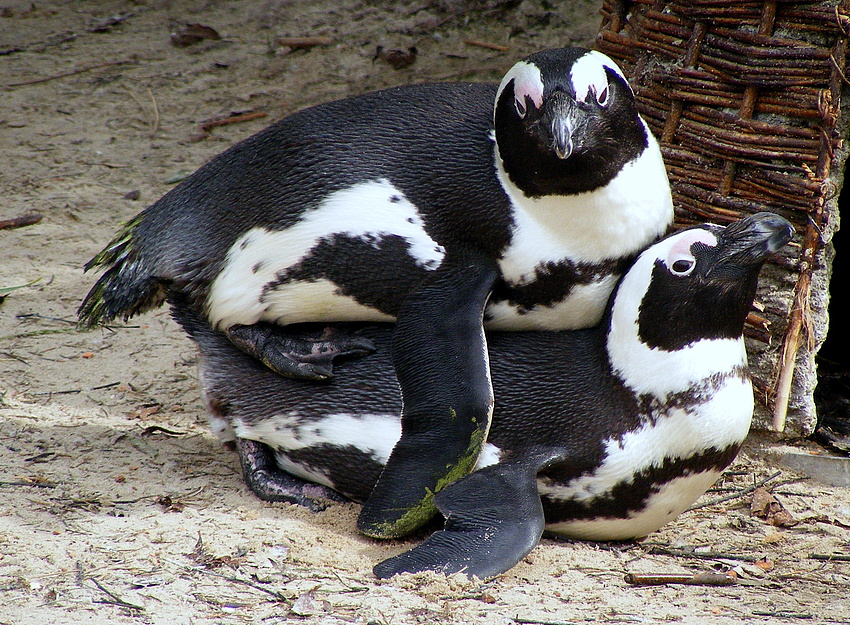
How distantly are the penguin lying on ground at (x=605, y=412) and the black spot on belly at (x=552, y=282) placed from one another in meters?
0.06

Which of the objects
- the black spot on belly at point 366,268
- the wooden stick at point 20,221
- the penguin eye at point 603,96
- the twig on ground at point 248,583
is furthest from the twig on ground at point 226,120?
the twig on ground at point 248,583

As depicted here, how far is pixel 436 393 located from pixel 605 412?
43 cm

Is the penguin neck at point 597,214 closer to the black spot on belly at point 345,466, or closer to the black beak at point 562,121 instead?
the black beak at point 562,121

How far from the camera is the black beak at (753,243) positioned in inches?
90.6

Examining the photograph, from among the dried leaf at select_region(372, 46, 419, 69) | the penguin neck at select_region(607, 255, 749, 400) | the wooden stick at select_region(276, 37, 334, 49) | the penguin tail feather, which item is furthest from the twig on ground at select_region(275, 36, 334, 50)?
the penguin neck at select_region(607, 255, 749, 400)

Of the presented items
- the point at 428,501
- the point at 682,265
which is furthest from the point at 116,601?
the point at 682,265

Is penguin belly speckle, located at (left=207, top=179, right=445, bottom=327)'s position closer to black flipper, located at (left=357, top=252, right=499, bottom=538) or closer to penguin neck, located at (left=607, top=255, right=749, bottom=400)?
black flipper, located at (left=357, top=252, right=499, bottom=538)

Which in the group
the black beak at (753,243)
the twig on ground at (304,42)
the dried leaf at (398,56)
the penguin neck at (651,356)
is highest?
the black beak at (753,243)

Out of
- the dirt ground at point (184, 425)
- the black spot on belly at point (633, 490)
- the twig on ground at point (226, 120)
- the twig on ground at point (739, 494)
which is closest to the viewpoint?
the dirt ground at point (184, 425)

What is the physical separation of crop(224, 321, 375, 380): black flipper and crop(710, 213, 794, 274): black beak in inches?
35.9

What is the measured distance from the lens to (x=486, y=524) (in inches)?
88.4

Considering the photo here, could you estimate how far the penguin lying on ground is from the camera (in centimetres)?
231

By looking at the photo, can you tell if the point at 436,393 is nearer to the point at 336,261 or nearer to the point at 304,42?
the point at 336,261

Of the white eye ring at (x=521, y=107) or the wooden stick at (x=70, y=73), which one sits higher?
the white eye ring at (x=521, y=107)
